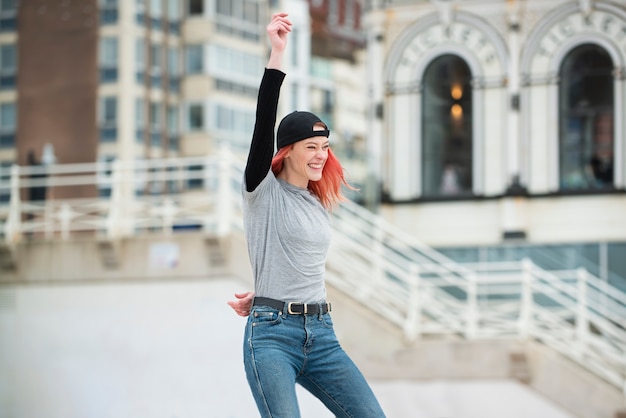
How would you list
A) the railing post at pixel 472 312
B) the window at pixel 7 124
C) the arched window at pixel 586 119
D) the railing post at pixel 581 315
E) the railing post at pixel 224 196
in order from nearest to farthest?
the railing post at pixel 581 315 < the railing post at pixel 472 312 < the arched window at pixel 586 119 < the railing post at pixel 224 196 < the window at pixel 7 124

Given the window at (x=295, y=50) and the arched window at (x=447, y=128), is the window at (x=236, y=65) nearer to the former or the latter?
the window at (x=295, y=50)

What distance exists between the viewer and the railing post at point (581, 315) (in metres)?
10.2

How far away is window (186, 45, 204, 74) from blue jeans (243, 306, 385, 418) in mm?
8037

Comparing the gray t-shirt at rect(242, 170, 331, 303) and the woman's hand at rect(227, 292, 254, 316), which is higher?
the gray t-shirt at rect(242, 170, 331, 303)

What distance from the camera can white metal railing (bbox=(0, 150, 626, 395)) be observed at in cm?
1038

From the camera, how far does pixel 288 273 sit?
394cm

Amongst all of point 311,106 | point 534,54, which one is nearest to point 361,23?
point 311,106

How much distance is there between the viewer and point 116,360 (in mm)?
11258

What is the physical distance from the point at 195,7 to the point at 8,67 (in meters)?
2.09

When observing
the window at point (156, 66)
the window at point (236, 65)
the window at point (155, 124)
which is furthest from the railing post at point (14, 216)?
the window at point (236, 65)

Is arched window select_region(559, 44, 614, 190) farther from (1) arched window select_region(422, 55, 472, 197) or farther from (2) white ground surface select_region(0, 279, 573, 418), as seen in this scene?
(2) white ground surface select_region(0, 279, 573, 418)

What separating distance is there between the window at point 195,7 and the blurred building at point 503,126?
1.63 metres

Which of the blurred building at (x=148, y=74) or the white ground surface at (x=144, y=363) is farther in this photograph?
the blurred building at (x=148, y=74)

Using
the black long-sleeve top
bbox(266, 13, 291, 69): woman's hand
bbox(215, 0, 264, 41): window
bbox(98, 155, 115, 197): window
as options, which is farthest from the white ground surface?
bbox(266, 13, 291, 69): woman's hand
